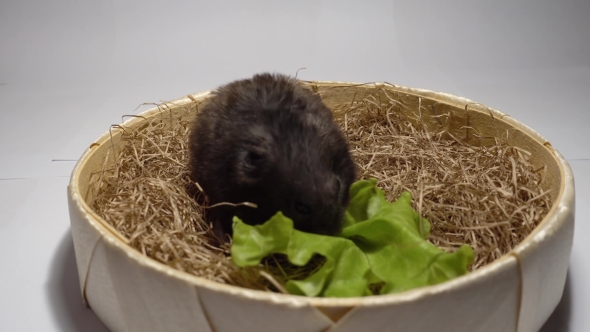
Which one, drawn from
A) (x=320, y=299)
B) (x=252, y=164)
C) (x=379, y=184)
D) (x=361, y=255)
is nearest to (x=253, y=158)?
(x=252, y=164)

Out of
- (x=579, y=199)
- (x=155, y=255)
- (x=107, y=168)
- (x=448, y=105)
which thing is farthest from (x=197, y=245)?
(x=579, y=199)

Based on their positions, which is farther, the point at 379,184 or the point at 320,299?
the point at 379,184

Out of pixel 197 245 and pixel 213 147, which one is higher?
pixel 213 147

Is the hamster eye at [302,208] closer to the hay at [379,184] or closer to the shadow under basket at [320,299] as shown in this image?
the hay at [379,184]

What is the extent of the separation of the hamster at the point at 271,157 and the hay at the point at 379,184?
0.20 metres

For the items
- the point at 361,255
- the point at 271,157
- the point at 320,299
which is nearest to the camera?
the point at 320,299

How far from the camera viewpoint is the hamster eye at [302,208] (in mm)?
2216

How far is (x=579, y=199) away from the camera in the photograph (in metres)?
3.58

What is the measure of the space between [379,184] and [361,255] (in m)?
0.96

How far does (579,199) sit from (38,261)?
11.1ft

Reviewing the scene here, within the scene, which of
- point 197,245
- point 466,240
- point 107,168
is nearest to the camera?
point 197,245

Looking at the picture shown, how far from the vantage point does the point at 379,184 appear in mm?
3057

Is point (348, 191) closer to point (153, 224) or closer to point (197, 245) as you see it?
point (197, 245)

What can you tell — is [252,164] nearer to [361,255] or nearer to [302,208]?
[302,208]
